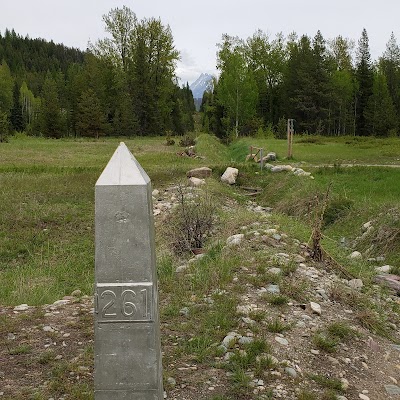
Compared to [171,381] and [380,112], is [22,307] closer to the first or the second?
[171,381]

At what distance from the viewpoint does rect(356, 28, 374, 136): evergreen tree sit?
1847 inches

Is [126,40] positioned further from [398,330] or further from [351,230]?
[398,330]

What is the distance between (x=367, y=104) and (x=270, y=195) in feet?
123

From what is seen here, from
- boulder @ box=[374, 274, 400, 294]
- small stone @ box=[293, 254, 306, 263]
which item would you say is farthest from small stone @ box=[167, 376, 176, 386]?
boulder @ box=[374, 274, 400, 294]

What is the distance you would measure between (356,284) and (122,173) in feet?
14.8

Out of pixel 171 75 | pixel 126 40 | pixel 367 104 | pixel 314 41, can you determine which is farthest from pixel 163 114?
pixel 367 104

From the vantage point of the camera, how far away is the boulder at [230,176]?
1509 centimetres

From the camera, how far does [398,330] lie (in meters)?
5.53

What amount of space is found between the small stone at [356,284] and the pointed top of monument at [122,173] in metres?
4.32

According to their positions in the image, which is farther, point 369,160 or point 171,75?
point 171,75

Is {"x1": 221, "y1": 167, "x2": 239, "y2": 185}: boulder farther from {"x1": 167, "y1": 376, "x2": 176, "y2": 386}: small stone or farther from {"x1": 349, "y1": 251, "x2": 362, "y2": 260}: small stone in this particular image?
{"x1": 167, "y1": 376, "x2": 176, "y2": 386}: small stone

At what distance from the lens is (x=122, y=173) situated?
2.77 meters

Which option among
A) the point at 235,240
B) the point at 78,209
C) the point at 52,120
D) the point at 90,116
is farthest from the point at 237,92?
the point at 235,240

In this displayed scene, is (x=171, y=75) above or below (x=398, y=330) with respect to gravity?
above
